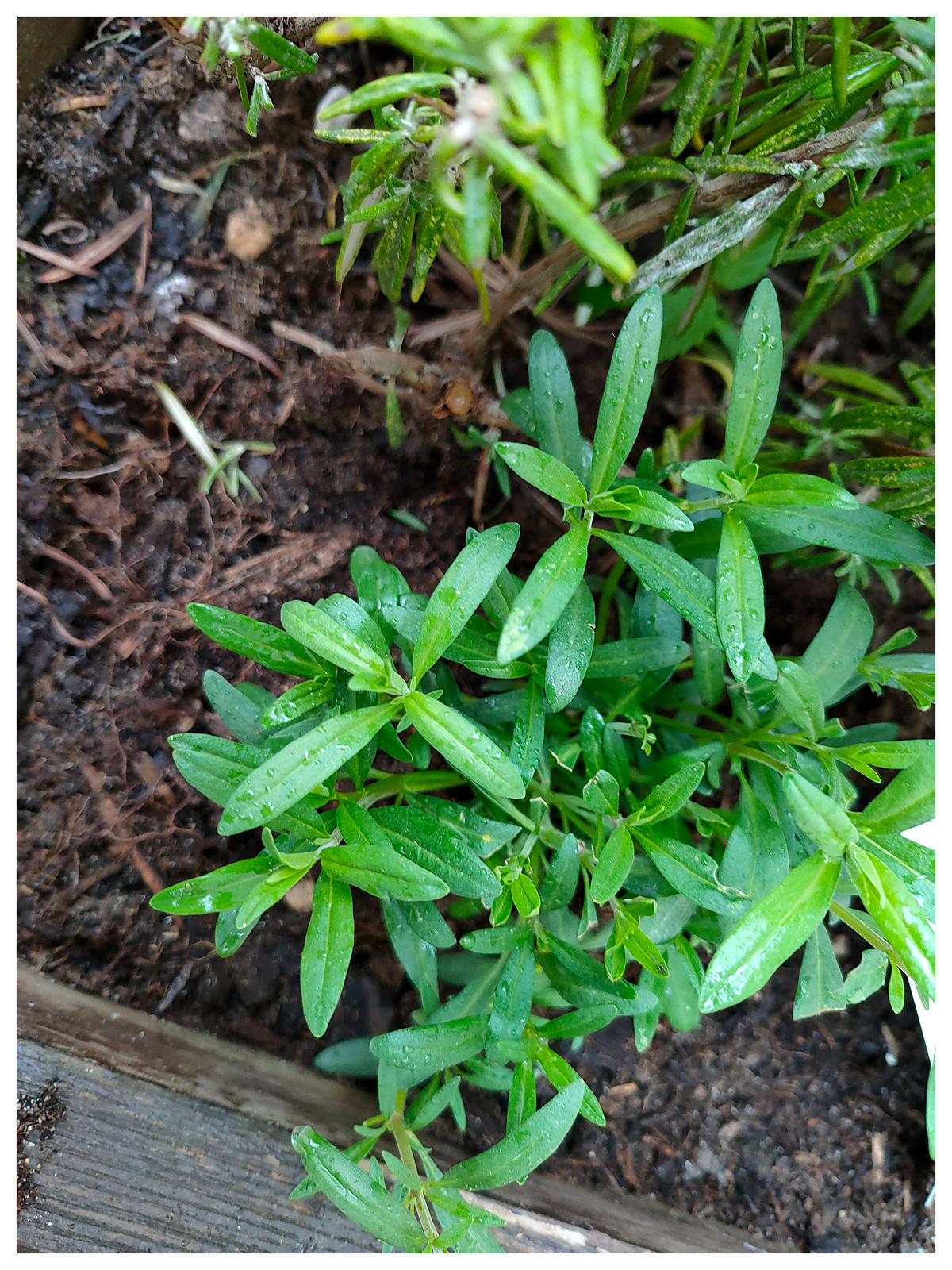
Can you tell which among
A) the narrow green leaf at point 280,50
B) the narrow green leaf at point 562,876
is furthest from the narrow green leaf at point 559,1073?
the narrow green leaf at point 280,50

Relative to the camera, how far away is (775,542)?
1.20 metres

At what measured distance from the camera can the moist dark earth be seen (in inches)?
56.6

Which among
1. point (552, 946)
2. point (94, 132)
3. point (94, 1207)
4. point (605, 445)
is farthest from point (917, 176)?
point (94, 1207)

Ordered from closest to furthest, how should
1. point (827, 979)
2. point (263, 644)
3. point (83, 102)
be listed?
point (263, 644) < point (827, 979) < point (83, 102)

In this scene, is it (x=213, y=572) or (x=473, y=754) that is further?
(x=213, y=572)

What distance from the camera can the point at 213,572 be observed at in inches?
58.7

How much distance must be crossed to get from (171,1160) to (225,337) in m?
1.34

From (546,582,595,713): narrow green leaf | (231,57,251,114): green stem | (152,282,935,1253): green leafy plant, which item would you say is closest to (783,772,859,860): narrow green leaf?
(152,282,935,1253): green leafy plant

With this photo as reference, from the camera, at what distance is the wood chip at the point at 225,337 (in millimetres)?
1497

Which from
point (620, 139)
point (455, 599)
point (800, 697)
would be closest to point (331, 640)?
point (455, 599)

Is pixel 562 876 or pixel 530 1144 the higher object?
pixel 562 876

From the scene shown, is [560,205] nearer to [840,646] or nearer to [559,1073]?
[840,646]

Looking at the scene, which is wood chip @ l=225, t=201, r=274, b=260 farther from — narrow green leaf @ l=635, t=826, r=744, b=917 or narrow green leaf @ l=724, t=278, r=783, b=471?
narrow green leaf @ l=635, t=826, r=744, b=917
